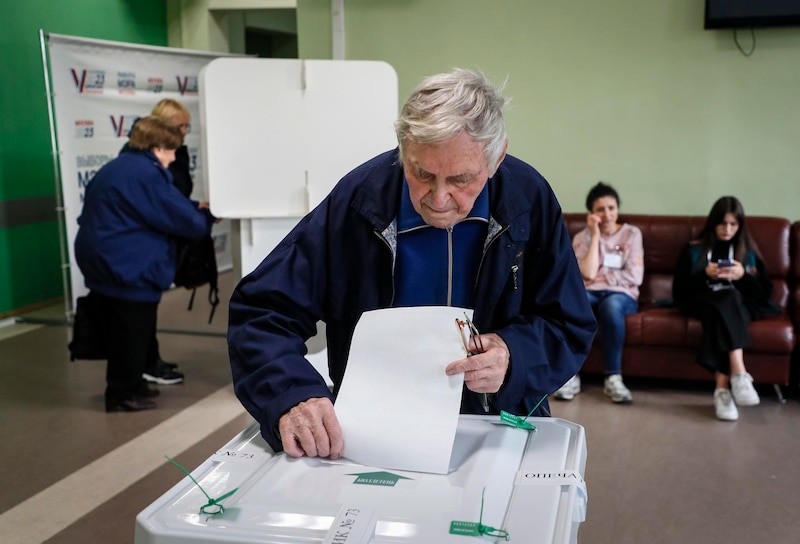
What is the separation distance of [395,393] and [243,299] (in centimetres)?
37

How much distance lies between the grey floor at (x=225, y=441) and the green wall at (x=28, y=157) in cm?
131

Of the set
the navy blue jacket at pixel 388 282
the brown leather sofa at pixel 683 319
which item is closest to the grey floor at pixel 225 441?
the brown leather sofa at pixel 683 319

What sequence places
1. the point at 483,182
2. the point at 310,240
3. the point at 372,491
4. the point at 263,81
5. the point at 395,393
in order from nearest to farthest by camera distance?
→ the point at 372,491 < the point at 395,393 < the point at 483,182 < the point at 310,240 < the point at 263,81

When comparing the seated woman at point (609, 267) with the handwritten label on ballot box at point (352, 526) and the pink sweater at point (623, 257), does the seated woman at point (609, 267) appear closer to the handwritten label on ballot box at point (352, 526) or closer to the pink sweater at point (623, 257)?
the pink sweater at point (623, 257)

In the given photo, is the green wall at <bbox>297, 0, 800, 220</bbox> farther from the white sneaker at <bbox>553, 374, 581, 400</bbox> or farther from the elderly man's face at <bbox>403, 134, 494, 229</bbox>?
the elderly man's face at <bbox>403, 134, 494, 229</bbox>

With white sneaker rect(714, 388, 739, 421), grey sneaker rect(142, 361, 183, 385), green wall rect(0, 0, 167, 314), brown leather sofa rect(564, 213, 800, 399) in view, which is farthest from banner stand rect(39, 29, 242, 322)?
white sneaker rect(714, 388, 739, 421)

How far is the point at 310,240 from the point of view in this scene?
156 centimetres

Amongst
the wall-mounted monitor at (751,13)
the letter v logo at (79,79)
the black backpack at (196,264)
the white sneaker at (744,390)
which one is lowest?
the white sneaker at (744,390)

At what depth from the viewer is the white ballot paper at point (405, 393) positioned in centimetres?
128

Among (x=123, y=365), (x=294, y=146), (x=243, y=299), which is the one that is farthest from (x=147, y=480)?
(x=243, y=299)

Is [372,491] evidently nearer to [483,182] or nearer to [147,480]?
[483,182]

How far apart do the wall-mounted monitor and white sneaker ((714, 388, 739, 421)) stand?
2.09 metres

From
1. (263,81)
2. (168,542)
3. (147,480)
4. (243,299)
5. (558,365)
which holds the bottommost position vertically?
(147,480)

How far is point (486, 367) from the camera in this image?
1.34 meters
